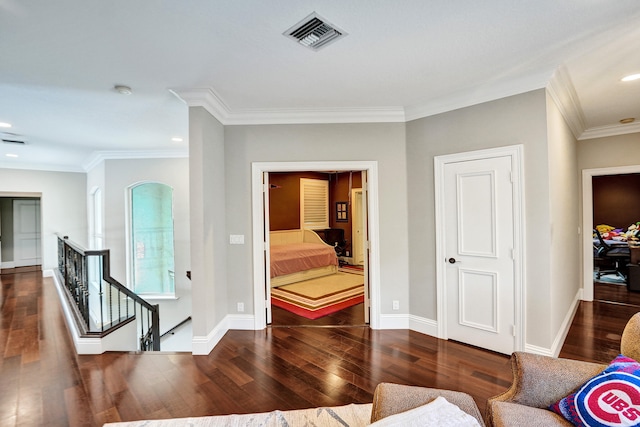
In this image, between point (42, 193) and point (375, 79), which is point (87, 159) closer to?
point (42, 193)

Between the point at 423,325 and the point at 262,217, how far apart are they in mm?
2316

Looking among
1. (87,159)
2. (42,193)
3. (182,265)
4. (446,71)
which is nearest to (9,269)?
(42,193)

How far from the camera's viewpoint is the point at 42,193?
6.73m

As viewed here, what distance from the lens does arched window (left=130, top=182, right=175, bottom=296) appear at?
5.94m

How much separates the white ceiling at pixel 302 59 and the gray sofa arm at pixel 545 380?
81.0 inches

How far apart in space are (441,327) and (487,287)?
2.28 feet

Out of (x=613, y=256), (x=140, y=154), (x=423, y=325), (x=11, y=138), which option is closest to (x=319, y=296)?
(x=423, y=325)

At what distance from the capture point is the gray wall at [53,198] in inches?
255

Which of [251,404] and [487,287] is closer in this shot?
[251,404]

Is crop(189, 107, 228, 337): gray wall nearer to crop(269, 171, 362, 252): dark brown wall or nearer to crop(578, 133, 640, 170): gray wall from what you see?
crop(269, 171, 362, 252): dark brown wall

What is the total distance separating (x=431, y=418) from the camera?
42.8 inches

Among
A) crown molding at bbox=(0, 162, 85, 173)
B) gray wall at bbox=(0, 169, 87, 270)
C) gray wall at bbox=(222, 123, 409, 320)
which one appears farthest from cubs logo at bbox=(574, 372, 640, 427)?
crown molding at bbox=(0, 162, 85, 173)

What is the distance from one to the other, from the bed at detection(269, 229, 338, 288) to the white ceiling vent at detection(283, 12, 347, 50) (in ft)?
14.1

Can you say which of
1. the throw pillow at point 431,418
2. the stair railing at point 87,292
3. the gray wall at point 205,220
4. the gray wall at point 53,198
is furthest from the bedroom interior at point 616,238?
the gray wall at point 53,198
